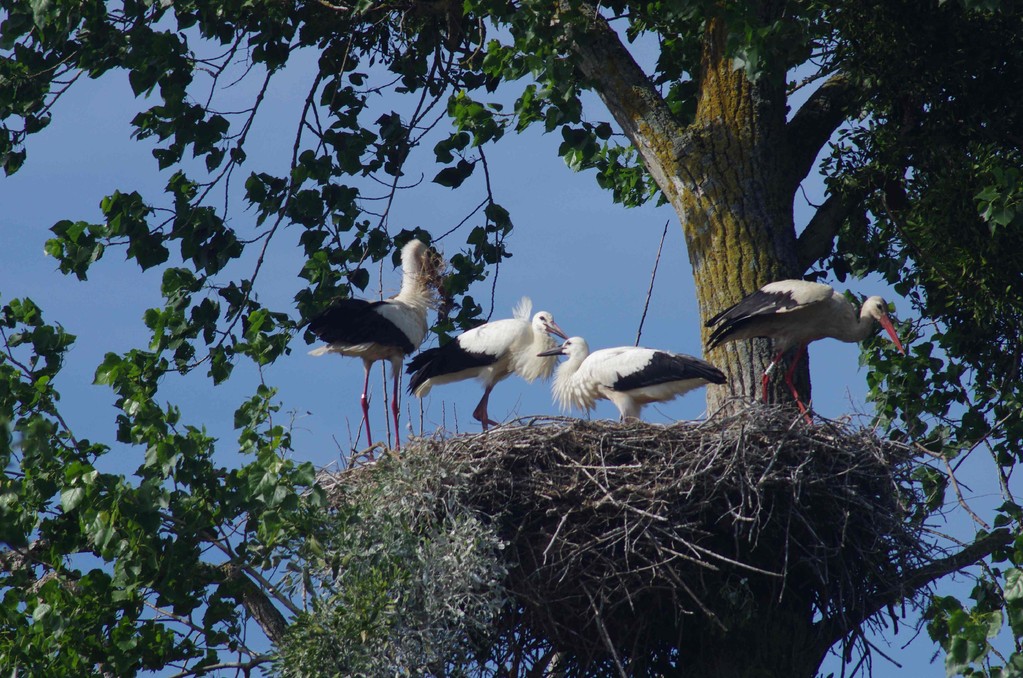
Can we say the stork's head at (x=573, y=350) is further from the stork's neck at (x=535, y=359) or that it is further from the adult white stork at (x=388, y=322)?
the adult white stork at (x=388, y=322)

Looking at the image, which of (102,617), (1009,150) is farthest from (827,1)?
(102,617)

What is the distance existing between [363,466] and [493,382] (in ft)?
10.1

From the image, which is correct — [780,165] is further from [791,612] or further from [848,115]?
[791,612]

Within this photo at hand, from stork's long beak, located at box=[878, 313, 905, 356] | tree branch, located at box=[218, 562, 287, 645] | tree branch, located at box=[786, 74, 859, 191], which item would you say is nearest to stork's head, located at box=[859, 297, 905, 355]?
stork's long beak, located at box=[878, 313, 905, 356]

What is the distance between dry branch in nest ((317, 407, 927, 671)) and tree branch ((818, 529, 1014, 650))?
1.3 inches

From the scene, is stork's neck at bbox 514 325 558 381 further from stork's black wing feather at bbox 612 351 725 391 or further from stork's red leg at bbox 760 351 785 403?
stork's red leg at bbox 760 351 785 403

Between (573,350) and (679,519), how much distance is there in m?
3.21

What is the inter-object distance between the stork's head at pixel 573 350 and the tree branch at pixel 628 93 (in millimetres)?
1489

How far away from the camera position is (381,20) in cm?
1181

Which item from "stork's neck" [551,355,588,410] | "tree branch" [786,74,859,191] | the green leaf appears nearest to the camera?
the green leaf

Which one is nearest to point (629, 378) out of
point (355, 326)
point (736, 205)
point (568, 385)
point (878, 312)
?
point (568, 385)

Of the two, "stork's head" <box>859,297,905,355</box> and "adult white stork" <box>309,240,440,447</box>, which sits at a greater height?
"adult white stork" <box>309,240,440,447</box>

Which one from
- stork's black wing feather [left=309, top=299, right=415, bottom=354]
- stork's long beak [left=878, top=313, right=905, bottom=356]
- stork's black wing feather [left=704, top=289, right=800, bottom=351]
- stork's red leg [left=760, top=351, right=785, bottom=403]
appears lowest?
stork's red leg [left=760, top=351, right=785, bottom=403]

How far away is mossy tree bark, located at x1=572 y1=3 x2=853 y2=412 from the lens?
10.0 m
